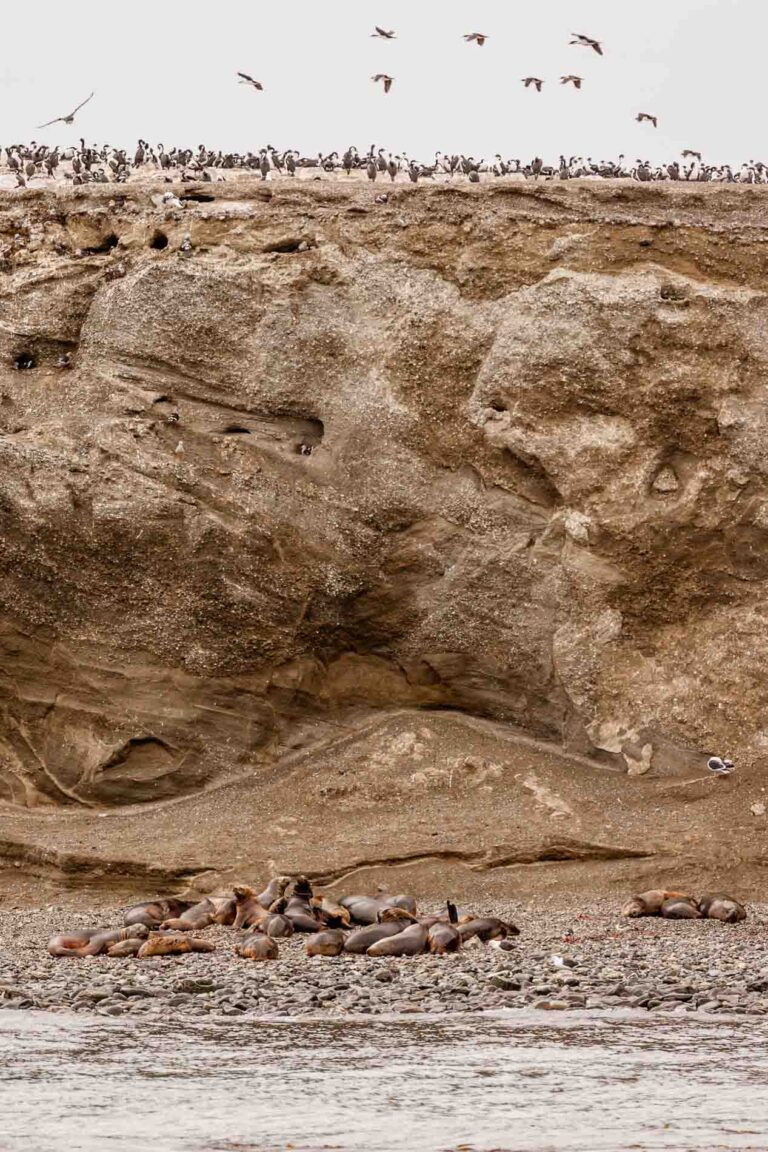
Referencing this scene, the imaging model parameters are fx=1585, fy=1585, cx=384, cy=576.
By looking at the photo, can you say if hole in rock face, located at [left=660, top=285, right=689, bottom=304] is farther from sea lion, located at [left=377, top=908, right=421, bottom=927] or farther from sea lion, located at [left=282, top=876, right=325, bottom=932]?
sea lion, located at [left=377, top=908, right=421, bottom=927]

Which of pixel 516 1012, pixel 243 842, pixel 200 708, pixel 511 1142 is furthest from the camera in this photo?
pixel 200 708

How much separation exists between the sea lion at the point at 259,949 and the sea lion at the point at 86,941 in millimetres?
1389

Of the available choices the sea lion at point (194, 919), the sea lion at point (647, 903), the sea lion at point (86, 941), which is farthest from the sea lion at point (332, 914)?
the sea lion at point (647, 903)

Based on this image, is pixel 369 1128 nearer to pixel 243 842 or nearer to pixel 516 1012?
pixel 516 1012

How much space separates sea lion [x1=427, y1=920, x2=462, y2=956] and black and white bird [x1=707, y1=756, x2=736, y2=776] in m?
6.43

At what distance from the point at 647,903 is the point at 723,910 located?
0.83 metres

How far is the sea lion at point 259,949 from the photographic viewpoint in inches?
557

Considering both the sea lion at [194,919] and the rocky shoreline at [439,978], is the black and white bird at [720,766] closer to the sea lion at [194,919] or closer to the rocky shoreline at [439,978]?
the rocky shoreline at [439,978]

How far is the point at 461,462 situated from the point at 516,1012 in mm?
10993

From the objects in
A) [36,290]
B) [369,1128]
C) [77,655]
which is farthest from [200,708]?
[369,1128]

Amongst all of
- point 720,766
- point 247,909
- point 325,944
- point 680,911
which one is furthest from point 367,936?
point 720,766

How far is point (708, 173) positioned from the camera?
23531 millimetres

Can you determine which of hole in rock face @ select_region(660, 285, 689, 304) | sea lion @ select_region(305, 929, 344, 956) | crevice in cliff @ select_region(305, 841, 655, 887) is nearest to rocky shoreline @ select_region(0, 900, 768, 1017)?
sea lion @ select_region(305, 929, 344, 956)

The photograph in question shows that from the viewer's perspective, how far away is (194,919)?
16531 mm
